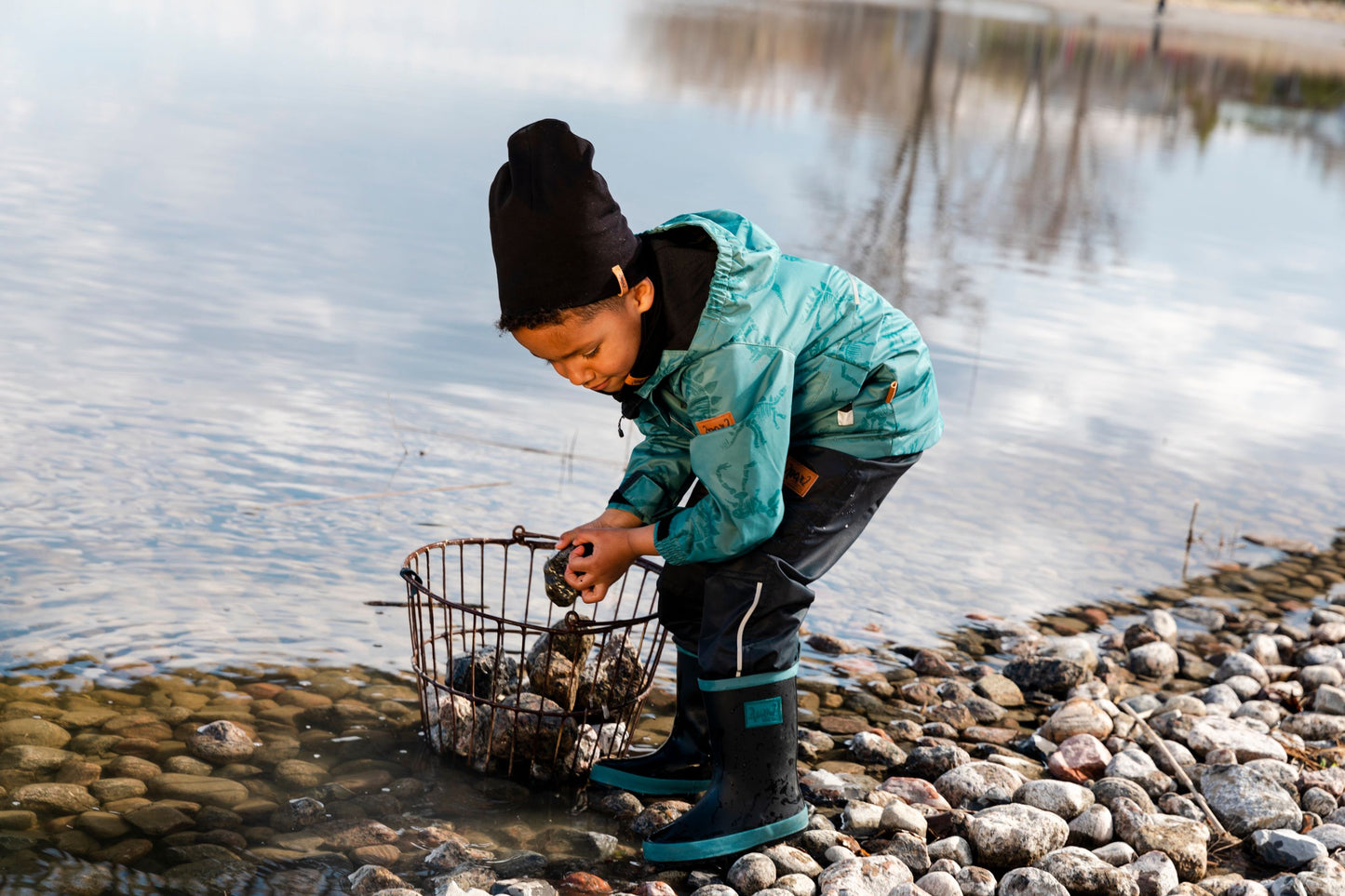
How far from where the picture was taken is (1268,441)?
6.91 meters

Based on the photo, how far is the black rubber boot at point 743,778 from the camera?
2.80 metres

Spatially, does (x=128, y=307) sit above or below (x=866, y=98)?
below

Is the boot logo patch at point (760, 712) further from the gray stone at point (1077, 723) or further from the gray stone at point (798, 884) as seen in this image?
the gray stone at point (1077, 723)

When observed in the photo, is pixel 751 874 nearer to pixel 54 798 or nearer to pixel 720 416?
pixel 720 416

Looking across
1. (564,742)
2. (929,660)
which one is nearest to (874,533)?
(929,660)

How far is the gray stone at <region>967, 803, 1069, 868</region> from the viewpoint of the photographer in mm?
2883

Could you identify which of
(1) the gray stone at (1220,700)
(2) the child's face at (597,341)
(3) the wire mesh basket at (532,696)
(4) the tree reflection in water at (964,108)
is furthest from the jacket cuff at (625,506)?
(4) the tree reflection in water at (964,108)

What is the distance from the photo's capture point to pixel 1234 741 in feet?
11.6

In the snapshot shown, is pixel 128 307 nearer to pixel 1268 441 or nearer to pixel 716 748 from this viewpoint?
pixel 716 748

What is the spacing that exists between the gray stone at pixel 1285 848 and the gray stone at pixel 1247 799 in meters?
0.08

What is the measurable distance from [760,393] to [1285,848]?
5.33 ft

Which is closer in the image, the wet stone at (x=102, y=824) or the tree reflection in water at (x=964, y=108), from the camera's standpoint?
the wet stone at (x=102, y=824)

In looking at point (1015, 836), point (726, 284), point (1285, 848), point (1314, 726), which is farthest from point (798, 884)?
point (1314, 726)

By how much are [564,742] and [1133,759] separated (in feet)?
4.93
